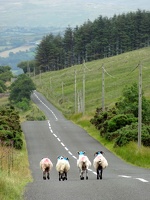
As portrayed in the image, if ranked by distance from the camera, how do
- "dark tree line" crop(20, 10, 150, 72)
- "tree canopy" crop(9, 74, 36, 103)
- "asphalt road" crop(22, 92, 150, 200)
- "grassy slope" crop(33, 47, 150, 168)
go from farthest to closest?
"dark tree line" crop(20, 10, 150, 72) < "tree canopy" crop(9, 74, 36, 103) < "grassy slope" crop(33, 47, 150, 168) < "asphalt road" crop(22, 92, 150, 200)

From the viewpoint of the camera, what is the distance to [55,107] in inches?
4031

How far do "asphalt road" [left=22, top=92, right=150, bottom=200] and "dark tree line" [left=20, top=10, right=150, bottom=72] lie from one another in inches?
3735

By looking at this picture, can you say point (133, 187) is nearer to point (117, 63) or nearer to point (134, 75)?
point (134, 75)

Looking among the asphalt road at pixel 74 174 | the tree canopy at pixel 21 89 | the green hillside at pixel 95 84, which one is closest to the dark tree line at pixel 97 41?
the green hillside at pixel 95 84

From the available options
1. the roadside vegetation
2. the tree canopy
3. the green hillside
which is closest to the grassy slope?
the green hillside

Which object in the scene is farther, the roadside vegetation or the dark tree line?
the dark tree line

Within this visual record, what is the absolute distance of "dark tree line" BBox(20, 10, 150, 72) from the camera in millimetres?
152125

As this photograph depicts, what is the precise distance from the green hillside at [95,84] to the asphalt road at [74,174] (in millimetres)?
24474

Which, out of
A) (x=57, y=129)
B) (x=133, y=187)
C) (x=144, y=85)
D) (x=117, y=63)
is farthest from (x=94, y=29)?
(x=133, y=187)

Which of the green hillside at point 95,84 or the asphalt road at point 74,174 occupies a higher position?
the green hillside at point 95,84

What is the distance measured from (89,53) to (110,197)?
14852 cm

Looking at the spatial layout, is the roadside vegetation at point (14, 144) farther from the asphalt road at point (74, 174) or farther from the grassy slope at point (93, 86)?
the grassy slope at point (93, 86)

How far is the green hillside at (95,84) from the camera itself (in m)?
86.4

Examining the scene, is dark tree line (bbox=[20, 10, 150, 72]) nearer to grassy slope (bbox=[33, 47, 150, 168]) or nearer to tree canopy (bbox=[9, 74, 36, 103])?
grassy slope (bbox=[33, 47, 150, 168])
